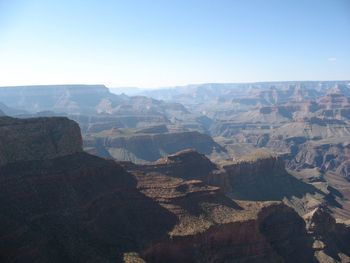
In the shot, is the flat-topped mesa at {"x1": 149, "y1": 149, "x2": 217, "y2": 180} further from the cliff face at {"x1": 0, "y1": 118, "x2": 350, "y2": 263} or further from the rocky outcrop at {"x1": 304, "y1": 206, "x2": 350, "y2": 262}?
the rocky outcrop at {"x1": 304, "y1": 206, "x2": 350, "y2": 262}

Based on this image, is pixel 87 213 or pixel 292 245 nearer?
pixel 87 213

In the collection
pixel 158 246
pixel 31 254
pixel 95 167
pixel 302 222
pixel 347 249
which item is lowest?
pixel 347 249

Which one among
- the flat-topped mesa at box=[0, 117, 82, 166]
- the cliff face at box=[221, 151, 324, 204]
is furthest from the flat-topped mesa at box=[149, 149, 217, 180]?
the flat-topped mesa at box=[0, 117, 82, 166]

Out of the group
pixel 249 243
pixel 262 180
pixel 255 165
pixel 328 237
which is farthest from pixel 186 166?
pixel 262 180

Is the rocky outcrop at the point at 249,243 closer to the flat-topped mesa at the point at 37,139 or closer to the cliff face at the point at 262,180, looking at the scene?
the flat-topped mesa at the point at 37,139

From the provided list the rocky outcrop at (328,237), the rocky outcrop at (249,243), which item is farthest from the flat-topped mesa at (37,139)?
the rocky outcrop at (328,237)

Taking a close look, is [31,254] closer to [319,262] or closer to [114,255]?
[114,255]

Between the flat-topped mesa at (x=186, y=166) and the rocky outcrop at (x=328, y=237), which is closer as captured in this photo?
the rocky outcrop at (x=328, y=237)

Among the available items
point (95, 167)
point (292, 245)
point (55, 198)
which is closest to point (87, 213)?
point (55, 198)

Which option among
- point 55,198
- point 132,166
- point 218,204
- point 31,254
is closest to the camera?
point 31,254
